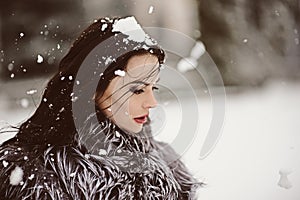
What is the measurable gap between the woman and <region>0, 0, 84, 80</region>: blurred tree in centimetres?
2

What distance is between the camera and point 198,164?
929 millimetres

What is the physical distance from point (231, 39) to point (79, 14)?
260mm

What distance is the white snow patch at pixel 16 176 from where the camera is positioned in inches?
32.4

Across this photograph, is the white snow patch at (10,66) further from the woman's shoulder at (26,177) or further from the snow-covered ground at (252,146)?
the snow-covered ground at (252,146)

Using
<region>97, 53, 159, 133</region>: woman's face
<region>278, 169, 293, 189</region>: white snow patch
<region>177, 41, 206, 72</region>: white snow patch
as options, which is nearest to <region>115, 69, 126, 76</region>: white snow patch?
<region>97, 53, 159, 133</region>: woman's face

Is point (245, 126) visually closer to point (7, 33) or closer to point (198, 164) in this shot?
point (198, 164)

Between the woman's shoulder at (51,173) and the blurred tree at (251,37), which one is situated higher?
the blurred tree at (251,37)

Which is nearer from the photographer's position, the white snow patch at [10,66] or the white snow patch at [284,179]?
the white snow patch at [10,66]

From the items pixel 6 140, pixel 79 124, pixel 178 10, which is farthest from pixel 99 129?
pixel 178 10

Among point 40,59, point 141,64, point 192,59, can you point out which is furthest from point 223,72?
point 40,59

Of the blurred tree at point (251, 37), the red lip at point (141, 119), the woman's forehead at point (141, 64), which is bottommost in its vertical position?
the red lip at point (141, 119)

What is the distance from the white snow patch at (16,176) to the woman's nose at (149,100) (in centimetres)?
20

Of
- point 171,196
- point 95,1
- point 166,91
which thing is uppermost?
point 95,1

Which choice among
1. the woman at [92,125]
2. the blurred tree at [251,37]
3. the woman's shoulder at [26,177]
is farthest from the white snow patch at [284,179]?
the woman's shoulder at [26,177]
